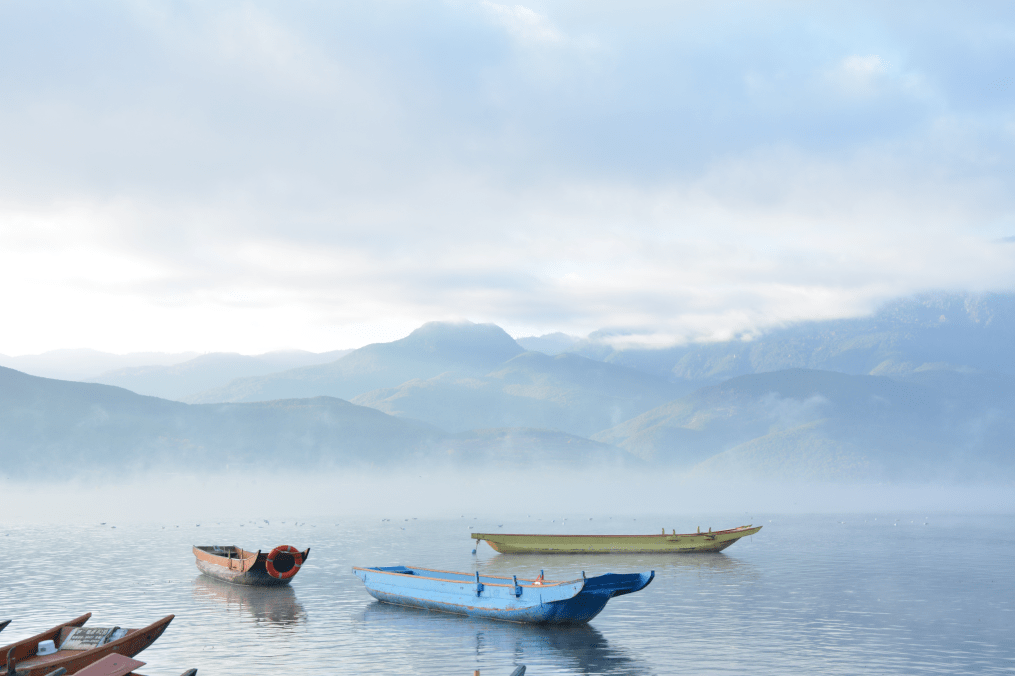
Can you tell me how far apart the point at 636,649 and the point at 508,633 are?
7124mm

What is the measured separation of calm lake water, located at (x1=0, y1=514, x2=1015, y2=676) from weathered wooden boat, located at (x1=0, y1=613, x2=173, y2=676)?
4.07 metres

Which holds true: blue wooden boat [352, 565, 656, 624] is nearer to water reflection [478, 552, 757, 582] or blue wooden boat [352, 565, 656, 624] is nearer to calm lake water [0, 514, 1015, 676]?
calm lake water [0, 514, 1015, 676]

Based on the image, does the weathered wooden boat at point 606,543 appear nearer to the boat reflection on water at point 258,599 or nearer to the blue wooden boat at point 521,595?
the boat reflection on water at point 258,599

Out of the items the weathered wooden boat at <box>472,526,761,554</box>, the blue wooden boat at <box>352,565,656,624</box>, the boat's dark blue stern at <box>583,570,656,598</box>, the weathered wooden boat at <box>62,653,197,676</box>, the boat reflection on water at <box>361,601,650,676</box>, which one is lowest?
the boat reflection on water at <box>361,601,650,676</box>

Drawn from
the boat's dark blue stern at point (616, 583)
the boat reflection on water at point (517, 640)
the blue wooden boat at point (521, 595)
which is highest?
the boat's dark blue stern at point (616, 583)

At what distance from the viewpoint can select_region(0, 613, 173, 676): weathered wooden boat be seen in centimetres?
3441

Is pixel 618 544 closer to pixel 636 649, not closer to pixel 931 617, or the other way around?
pixel 931 617

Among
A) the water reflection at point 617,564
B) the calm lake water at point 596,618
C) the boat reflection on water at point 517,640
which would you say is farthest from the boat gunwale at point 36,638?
the water reflection at point 617,564

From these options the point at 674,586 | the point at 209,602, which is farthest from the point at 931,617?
the point at 209,602

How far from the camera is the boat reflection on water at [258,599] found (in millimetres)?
55688

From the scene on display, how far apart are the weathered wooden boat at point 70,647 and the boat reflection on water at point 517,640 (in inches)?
586

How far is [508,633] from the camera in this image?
4866cm

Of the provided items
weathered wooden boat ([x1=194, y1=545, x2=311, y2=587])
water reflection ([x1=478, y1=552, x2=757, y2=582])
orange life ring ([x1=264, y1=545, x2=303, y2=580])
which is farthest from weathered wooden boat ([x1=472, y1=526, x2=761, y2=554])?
weathered wooden boat ([x1=194, y1=545, x2=311, y2=587])

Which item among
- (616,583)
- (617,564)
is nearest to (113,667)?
(616,583)
